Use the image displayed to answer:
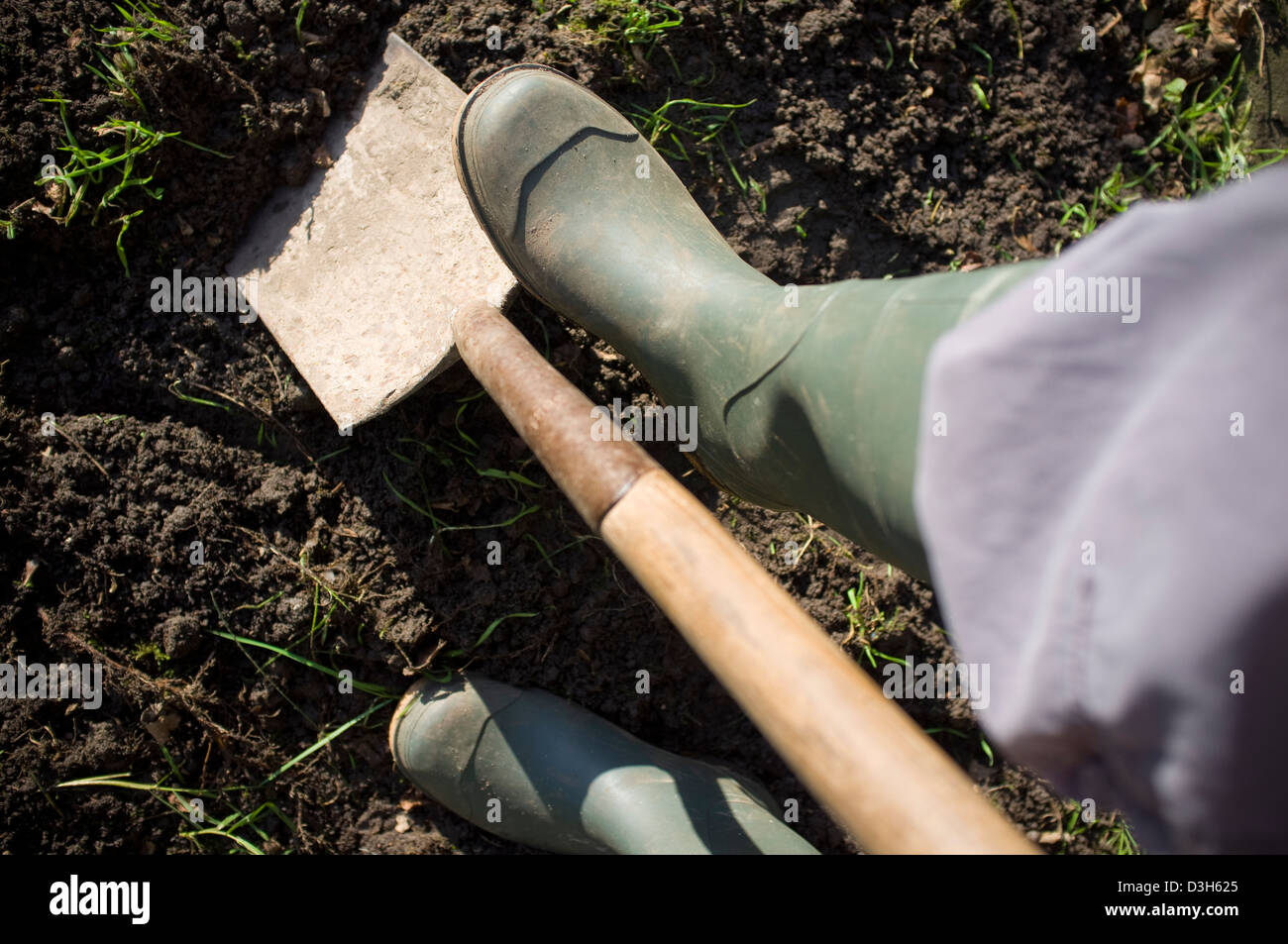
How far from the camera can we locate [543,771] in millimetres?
1506

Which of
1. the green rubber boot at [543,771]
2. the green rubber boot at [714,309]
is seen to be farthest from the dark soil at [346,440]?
the green rubber boot at [714,309]

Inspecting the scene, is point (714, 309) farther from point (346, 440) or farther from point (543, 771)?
point (543, 771)

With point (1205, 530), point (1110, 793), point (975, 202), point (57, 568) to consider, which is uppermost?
point (975, 202)

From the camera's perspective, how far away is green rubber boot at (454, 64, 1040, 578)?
2.85ft

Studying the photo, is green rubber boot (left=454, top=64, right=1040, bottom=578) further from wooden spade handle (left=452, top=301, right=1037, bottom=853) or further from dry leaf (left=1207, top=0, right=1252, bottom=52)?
dry leaf (left=1207, top=0, right=1252, bottom=52)

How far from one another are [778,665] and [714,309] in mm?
645

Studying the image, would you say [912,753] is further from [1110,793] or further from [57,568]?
[57,568]

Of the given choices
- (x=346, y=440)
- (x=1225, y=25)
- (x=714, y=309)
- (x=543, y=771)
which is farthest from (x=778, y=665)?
(x=1225, y=25)

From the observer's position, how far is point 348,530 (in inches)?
60.6

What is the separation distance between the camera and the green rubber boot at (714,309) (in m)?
0.87

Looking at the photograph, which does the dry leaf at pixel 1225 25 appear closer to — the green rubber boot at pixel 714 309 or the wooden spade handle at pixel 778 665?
the green rubber boot at pixel 714 309

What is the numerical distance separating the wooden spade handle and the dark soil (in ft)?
2.19

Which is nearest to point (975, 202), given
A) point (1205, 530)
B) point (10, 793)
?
point (1205, 530)
